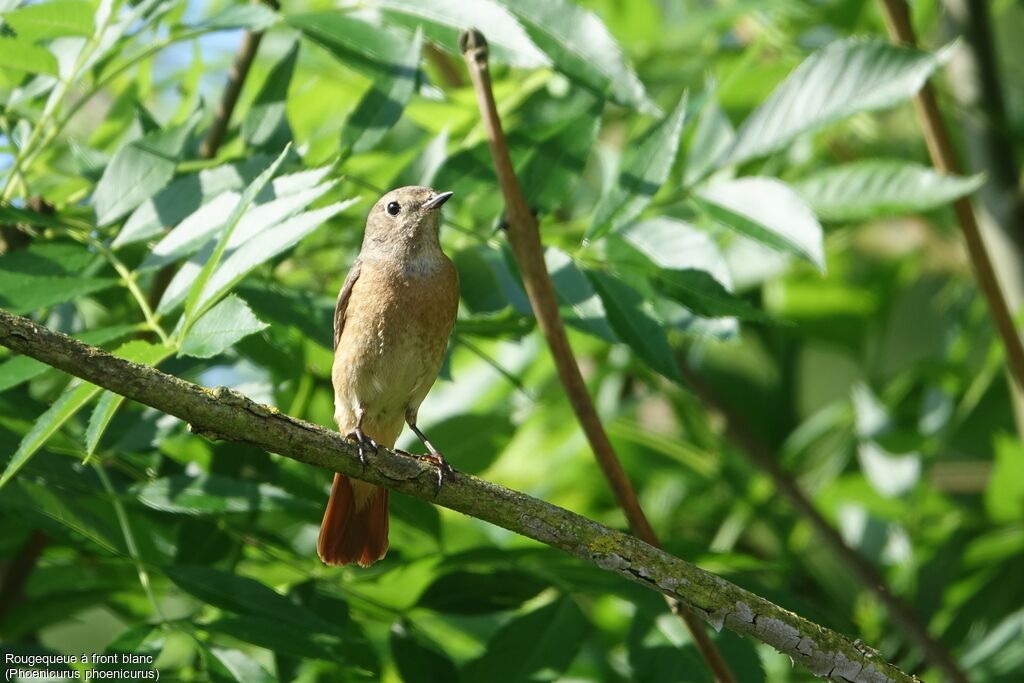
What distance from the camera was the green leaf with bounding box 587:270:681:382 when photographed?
9.84 ft

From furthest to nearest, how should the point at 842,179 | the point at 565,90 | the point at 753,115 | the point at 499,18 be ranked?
1. the point at 565,90
2. the point at 842,179
3. the point at 753,115
4. the point at 499,18

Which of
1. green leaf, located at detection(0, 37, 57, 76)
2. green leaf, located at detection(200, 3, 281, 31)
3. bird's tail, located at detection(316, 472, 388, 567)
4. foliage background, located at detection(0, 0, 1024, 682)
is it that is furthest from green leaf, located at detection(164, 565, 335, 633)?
green leaf, located at detection(200, 3, 281, 31)

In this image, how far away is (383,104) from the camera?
3195 mm

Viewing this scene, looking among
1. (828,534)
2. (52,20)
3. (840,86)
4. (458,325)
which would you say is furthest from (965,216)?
(52,20)

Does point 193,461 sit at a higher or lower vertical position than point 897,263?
lower

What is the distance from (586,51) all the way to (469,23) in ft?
1.06

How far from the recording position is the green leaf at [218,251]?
2268mm

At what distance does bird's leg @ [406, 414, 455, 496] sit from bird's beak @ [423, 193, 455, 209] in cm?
65

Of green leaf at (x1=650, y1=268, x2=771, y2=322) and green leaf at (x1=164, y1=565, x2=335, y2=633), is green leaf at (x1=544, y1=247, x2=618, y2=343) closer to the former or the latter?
green leaf at (x1=650, y1=268, x2=771, y2=322)

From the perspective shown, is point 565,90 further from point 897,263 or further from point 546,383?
point 897,263

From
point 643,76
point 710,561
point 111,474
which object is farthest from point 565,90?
point 111,474

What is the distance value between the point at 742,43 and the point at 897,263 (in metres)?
1.21

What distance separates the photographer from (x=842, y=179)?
3.77 meters

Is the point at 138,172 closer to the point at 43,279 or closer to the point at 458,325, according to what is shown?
the point at 43,279
